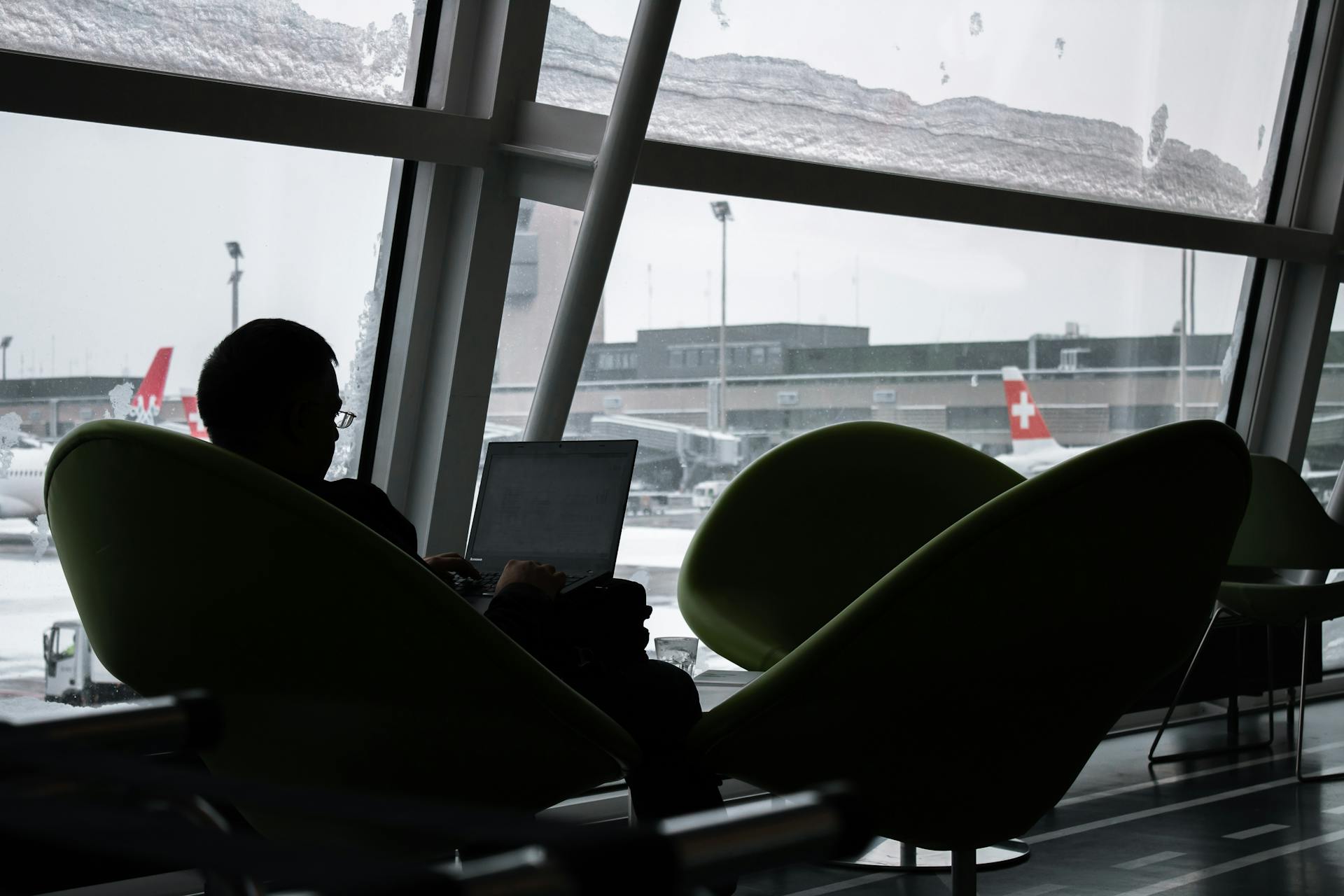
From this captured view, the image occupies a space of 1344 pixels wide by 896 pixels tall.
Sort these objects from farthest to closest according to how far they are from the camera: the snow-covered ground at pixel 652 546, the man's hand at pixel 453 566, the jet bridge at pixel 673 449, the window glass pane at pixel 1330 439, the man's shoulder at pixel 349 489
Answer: the window glass pane at pixel 1330 439
the snow-covered ground at pixel 652 546
the jet bridge at pixel 673 449
the man's hand at pixel 453 566
the man's shoulder at pixel 349 489

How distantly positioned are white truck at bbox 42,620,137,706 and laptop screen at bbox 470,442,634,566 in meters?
1.25

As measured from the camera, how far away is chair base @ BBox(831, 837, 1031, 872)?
127 inches

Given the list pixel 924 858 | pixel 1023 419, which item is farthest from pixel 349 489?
pixel 1023 419

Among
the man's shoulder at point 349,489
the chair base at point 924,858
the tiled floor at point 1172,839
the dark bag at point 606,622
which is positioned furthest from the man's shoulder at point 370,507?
the chair base at point 924,858

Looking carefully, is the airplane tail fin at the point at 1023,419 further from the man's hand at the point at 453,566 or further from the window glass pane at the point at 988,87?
the man's hand at the point at 453,566

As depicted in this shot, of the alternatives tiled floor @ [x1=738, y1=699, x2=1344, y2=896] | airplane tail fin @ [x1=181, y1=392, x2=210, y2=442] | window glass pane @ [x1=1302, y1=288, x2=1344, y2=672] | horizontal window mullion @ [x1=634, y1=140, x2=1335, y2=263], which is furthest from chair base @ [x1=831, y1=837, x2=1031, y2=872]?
window glass pane @ [x1=1302, y1=288, x2=1344, y2=672]

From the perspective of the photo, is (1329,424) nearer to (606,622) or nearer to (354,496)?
(606,622)

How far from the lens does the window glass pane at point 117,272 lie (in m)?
2.96

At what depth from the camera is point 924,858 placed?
130 inches

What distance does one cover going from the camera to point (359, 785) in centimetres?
178

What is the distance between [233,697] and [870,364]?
10.4 ft

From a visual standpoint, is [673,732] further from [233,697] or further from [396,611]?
[233,697]

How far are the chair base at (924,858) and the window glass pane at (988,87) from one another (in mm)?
2051

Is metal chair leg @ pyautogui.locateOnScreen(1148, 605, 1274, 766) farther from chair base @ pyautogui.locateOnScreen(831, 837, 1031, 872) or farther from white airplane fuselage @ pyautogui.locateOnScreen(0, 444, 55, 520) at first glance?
white airplane fuselage @ pyautogui.locateOnScreen(0, 444, 55, 520)
